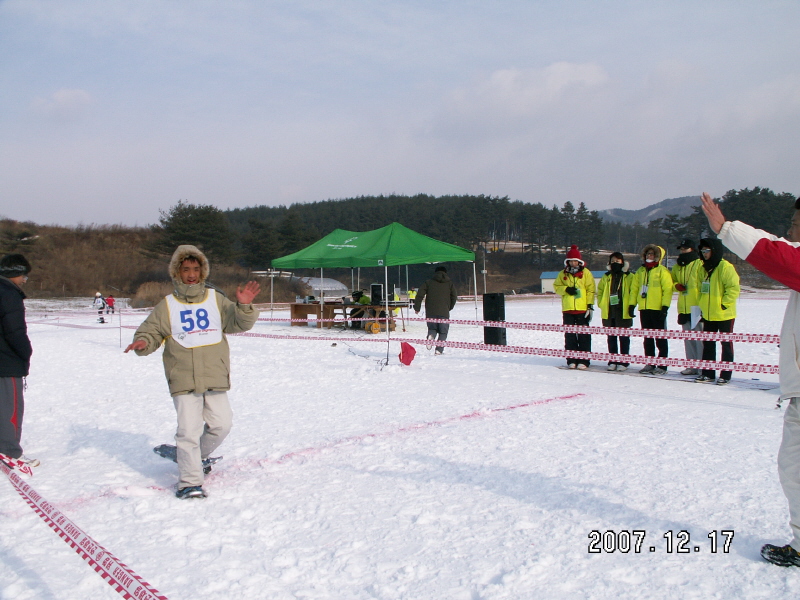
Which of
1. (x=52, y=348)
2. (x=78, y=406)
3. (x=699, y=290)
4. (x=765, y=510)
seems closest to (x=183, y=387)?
(x=765, y=510)

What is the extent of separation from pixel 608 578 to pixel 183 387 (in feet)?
9.09

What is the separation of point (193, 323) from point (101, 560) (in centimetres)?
190

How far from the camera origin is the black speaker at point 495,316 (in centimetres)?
1262

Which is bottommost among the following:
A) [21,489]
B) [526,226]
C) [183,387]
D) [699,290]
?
[21,489]

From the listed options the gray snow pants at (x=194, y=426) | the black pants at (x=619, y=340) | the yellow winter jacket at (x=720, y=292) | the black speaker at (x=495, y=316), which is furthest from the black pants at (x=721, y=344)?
the gray snow pants at (x=194, y=426)

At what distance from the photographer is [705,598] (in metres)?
2.62

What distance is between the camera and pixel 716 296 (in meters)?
8.00

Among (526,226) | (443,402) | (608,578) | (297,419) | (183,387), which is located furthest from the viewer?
(526,226)

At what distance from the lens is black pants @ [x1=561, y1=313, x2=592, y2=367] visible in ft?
32.2

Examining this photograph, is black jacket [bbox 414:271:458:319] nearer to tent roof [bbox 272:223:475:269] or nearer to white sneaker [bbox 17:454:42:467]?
tent roof [bbox 272:223:475:269]

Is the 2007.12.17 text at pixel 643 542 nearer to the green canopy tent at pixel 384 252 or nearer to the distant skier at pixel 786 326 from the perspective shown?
the distant skier at pixel 786 326

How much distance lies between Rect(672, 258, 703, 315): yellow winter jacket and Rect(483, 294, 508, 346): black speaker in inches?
170

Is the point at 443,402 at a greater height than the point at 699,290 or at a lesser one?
lesser

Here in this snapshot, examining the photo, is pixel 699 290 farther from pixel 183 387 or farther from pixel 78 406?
pixel 78 406
